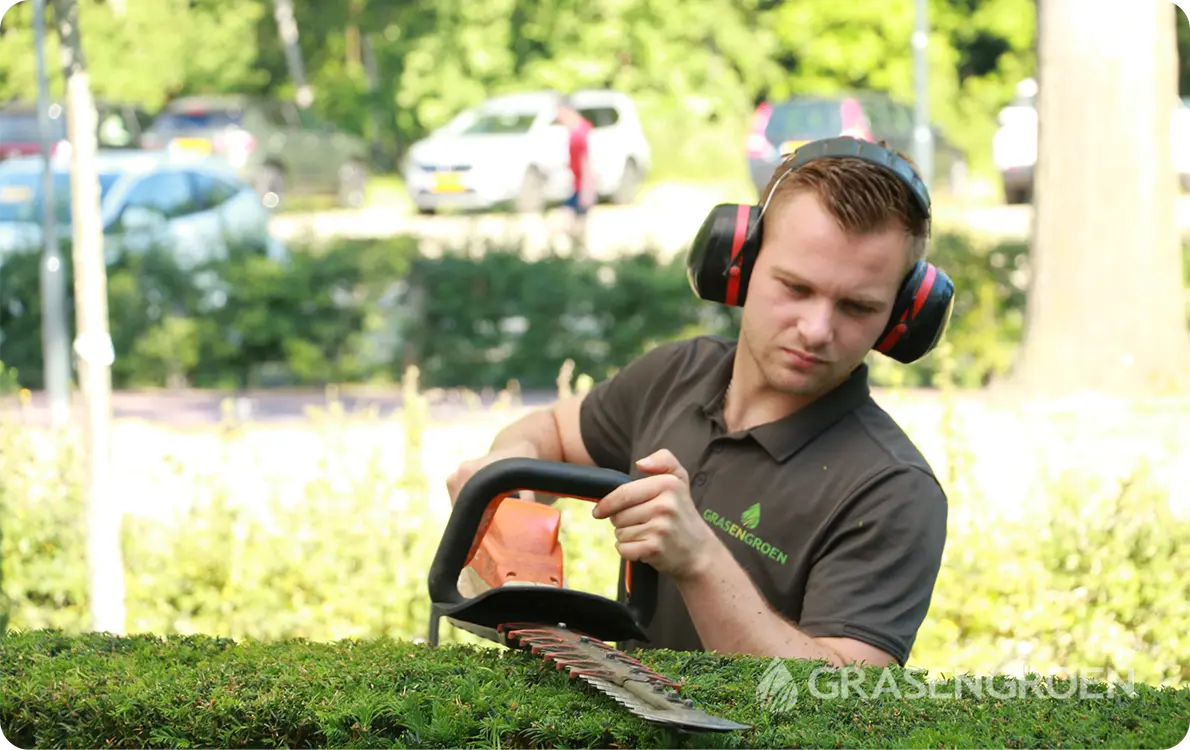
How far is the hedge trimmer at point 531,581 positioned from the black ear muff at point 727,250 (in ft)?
2.01

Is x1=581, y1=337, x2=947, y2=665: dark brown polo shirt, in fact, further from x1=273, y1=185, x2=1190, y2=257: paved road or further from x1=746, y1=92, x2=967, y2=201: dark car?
x1=746, y1=92, x2=967, y2=201: dark car

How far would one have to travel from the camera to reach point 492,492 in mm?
2211

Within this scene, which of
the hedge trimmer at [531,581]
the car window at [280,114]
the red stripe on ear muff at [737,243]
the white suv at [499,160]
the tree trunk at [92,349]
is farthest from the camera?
the car window at [280,114]

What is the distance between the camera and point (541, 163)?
27016mm

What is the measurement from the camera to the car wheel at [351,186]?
1271 inches

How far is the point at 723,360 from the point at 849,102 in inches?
968

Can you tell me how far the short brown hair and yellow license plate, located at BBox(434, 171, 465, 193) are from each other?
24.7 meters

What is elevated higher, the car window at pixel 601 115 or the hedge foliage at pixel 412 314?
the car window at pixel 601 115

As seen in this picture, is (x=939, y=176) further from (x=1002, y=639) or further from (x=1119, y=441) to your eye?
(x=1002, y=639)

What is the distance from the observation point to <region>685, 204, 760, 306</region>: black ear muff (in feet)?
9.04

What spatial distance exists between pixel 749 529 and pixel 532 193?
24.5 metres

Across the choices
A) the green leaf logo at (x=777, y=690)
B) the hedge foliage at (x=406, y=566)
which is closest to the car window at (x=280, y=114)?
the hedge foliage at (x=406, y=566)

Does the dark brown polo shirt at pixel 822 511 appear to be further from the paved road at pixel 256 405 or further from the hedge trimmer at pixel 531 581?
the paved road at pixel 256 405

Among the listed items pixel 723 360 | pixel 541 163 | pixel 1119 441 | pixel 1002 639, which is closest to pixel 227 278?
pixel 1119 441
